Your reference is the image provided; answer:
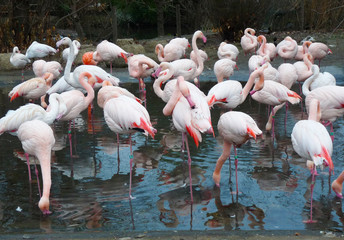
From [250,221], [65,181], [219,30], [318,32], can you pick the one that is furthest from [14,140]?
[318,32]

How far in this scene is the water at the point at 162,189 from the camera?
4121mm

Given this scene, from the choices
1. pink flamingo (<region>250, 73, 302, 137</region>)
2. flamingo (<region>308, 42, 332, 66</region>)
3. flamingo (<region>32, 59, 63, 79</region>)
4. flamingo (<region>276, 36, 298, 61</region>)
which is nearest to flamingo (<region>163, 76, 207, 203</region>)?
pink flamingo (<region>250, 73, 302, 137</region>)

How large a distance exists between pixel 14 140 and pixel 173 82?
2526 mm

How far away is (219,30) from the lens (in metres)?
16.5

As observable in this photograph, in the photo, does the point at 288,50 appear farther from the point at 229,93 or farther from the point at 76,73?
the point at 76,73

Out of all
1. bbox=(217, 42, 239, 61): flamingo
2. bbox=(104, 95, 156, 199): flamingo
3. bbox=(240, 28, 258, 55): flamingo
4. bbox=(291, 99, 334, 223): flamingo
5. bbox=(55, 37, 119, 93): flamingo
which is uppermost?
bbox=(240, 28, 258, 55): flamingo

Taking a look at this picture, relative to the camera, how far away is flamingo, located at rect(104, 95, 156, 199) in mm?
5028

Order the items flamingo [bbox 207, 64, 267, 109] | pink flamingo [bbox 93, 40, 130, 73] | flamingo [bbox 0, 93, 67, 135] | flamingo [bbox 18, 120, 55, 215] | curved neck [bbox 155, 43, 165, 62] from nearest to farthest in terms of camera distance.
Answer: flamingo [bbox 18, 120, 55, 215] < flamingo [bbox 0, 93, 67, 135] < flamingo [bbox 207, 64, 267, 109] < pink flamingo [bbox 93, 40, 130, 73] < curved neck [bbox 155, 43, 165, 62]

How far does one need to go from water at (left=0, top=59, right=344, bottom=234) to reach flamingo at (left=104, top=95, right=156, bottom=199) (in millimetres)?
591

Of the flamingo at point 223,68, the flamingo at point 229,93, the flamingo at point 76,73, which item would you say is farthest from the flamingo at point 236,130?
the flamingo at point 223,68

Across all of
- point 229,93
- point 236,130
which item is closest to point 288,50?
point 229,93

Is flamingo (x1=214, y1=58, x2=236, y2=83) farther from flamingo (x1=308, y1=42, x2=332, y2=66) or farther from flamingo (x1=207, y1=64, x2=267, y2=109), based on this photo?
flamingo (x1=308, y1=42, x2=332, y2=66)

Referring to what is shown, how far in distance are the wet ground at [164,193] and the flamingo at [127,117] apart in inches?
23.3

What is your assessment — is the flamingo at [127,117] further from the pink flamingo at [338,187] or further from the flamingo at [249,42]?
the flamingo at [249,42]
